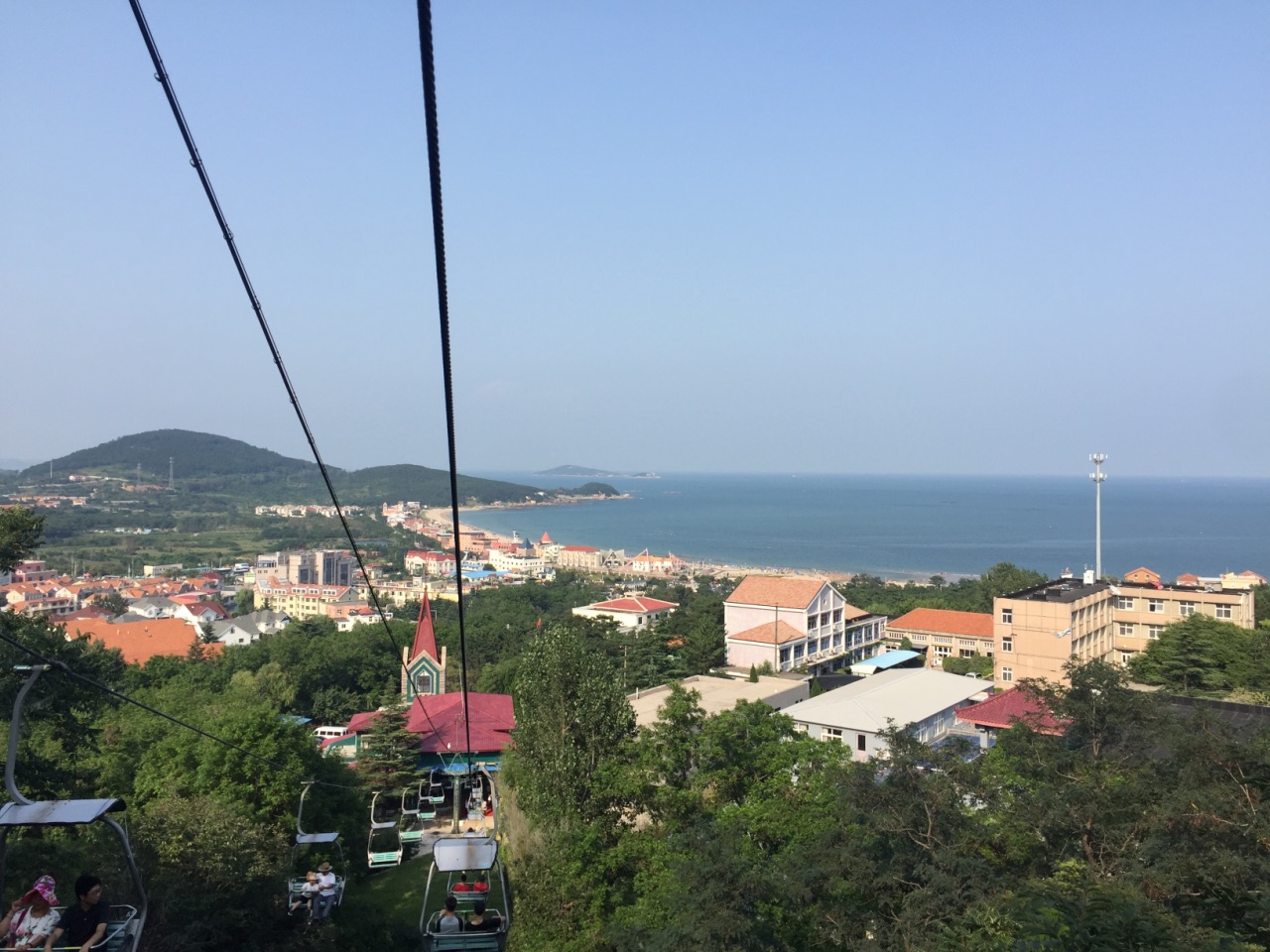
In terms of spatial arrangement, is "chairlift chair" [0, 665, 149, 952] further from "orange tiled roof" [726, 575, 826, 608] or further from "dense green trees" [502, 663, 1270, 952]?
"orange tiled roof" [726, 575, 826, 608]

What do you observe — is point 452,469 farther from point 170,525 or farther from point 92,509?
point 92,509

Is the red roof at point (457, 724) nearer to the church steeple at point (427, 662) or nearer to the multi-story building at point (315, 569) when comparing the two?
the church steeple at point (427, 662)

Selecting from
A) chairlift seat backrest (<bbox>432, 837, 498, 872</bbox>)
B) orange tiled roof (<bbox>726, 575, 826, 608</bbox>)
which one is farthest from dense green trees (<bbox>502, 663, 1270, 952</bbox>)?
orange tiled roof (<bbox>726, 575, 826, 608</bbox>)

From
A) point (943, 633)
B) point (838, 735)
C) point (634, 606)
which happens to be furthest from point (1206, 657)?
point (634, 606)

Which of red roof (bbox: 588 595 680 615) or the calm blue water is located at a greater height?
red roof (bbox: 588 595 680 615)

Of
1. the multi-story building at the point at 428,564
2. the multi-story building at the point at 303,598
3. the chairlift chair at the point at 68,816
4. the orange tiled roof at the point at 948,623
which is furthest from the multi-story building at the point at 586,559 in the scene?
the chairlift chair at the point at 68,816

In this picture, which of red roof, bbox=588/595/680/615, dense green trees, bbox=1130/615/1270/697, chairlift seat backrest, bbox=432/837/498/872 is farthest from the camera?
red roof, bbox=588/595/680/615

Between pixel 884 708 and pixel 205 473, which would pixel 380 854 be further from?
pixel 205 473
